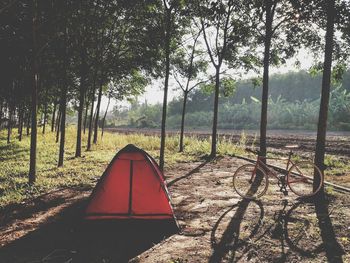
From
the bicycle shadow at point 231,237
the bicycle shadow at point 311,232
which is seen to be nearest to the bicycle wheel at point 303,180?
the bicycle shadow at point 311,232

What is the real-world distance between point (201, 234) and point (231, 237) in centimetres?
54

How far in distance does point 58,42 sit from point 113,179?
35.1 ft

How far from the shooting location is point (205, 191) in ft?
29.4

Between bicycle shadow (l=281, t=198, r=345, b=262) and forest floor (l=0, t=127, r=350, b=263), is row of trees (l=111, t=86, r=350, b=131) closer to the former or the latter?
forest floor (l=0, t=127, r=350, b=263)

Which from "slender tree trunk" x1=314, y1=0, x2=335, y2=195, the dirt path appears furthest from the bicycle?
the dirt path

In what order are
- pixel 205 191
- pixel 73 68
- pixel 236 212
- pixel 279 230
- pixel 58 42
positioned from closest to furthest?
pixel 279 230 → pixel 236 212 → pixel 205 191 → pixel 58 42 → pixel 73 68

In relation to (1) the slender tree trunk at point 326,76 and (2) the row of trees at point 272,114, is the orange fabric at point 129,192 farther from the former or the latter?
(2) the row of trees at point 272,114

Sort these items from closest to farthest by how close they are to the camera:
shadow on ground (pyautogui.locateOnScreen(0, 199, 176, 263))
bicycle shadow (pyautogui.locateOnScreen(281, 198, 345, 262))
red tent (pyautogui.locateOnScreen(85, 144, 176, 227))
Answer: shadow on ground (pyautogui.locateOnScreen(0, 199, 176, 263))
bicycle shadow (pyautogui.locateOnScreen(281, 198, 345, 262))
red tent (pyautogui.locateOnScreen(85, 144, 176, 227))

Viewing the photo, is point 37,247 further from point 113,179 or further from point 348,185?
point 348,185

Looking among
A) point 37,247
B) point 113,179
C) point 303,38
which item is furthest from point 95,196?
point 303,38

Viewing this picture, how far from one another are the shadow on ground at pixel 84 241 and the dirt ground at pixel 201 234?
0.01 metres

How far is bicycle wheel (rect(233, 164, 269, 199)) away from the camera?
8240 millimetres

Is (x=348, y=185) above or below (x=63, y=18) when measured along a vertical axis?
below

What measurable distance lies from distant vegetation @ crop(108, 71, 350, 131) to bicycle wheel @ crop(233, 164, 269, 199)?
2124 cm
